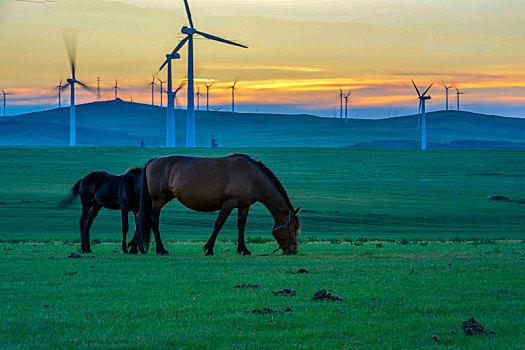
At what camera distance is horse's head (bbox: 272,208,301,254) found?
2072 cm

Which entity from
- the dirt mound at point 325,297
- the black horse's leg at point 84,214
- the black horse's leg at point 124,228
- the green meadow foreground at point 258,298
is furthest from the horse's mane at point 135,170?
the dirt mound at point 325,297

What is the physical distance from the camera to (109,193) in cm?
2195

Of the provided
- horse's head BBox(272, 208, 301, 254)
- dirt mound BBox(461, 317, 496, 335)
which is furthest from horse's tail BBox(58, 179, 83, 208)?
dirt mound BBox(461, 317, 496, 335)

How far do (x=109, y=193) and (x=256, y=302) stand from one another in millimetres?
10838

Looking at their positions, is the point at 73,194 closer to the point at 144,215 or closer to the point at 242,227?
the point at 144,215

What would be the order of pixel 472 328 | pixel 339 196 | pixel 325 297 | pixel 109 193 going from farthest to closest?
pixel 339 196 → pixel 109 193 → pixel 325 297 → pixel 472 328

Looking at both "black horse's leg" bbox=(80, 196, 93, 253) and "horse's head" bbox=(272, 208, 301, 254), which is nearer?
"horse's head" bbox=(272, 208, 301, 254)

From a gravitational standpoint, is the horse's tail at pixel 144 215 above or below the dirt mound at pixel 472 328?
above

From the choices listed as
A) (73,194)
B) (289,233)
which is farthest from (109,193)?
(289,233)

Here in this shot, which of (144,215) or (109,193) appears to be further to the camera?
(109,193)

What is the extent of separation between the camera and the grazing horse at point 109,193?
21.8 metres

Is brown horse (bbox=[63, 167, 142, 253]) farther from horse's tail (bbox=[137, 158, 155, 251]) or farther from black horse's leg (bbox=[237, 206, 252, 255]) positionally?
black horse's leg (bbox=[237, 206, 252, 255])

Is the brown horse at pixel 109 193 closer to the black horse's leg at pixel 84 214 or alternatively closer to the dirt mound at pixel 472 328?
the black horse's leg at pixel 84 214

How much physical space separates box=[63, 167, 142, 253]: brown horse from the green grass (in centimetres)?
309
